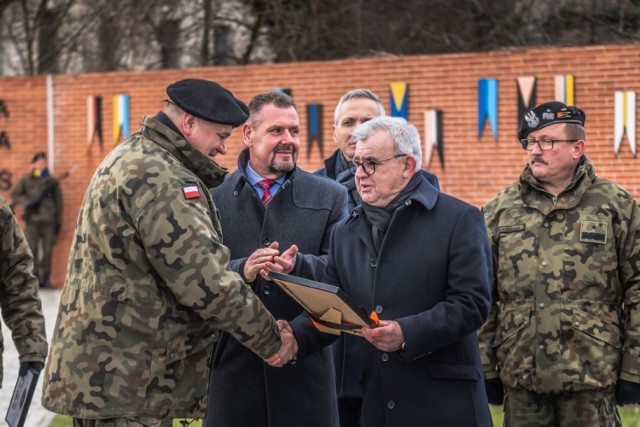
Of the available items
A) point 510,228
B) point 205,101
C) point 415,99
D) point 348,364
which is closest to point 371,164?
point 205,101

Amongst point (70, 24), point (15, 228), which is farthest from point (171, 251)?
point (70, 24)

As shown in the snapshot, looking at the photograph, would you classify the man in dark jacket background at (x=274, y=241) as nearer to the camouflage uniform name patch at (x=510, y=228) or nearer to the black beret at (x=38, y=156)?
the camouflage uniform name patch at (x=510, y=228)

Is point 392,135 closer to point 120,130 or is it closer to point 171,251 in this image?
point 171,251

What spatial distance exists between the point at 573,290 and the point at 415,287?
1052 millimetres

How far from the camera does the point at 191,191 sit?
4.37 metres

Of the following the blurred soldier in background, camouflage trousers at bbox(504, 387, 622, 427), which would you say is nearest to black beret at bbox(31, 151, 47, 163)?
the blurred soldier in background

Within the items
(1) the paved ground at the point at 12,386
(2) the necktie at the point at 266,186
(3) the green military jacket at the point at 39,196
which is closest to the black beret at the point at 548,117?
(2) the necktie at the point at 266,186

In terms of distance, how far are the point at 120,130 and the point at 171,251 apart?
42.6 ft

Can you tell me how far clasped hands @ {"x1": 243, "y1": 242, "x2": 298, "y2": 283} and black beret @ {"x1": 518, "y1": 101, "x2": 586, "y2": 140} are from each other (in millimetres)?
1398

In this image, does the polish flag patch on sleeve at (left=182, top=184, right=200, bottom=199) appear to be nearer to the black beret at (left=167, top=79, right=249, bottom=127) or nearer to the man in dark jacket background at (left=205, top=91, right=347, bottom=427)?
the black beret at (left=167, top=79, right=249, bottom=127)

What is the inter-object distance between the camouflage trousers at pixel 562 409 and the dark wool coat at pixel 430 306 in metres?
0.81

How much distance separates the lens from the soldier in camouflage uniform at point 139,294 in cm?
430

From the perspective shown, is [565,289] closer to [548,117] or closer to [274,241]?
[548,117]

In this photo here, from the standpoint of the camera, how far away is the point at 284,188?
5.38 m
